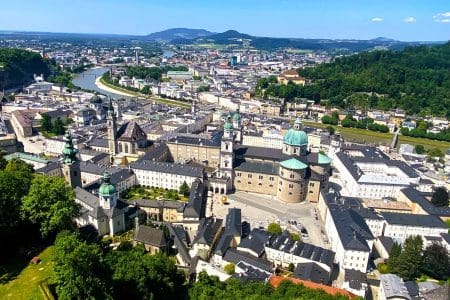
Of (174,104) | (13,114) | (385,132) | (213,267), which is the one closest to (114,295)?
(213,267)

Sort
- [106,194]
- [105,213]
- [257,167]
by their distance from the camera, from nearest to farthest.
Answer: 1. [106,194]
2. [105,213]
3. [257,167]

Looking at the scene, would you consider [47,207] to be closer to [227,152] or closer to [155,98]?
[227,152]

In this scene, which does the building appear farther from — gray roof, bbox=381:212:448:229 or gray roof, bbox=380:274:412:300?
gray roof, bbox=381:212:448:229

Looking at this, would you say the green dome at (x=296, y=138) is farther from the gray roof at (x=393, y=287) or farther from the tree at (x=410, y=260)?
the gray roof at (x=393, y=287)

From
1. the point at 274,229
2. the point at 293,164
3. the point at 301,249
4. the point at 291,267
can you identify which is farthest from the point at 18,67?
the point at 291,267

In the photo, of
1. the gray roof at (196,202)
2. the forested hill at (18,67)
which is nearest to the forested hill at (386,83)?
the gray roof at (196,202)

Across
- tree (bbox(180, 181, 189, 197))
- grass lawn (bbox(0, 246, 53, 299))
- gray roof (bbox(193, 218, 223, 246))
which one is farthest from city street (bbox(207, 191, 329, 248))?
grass lawn (bbox(0, 246, 53, 299))
